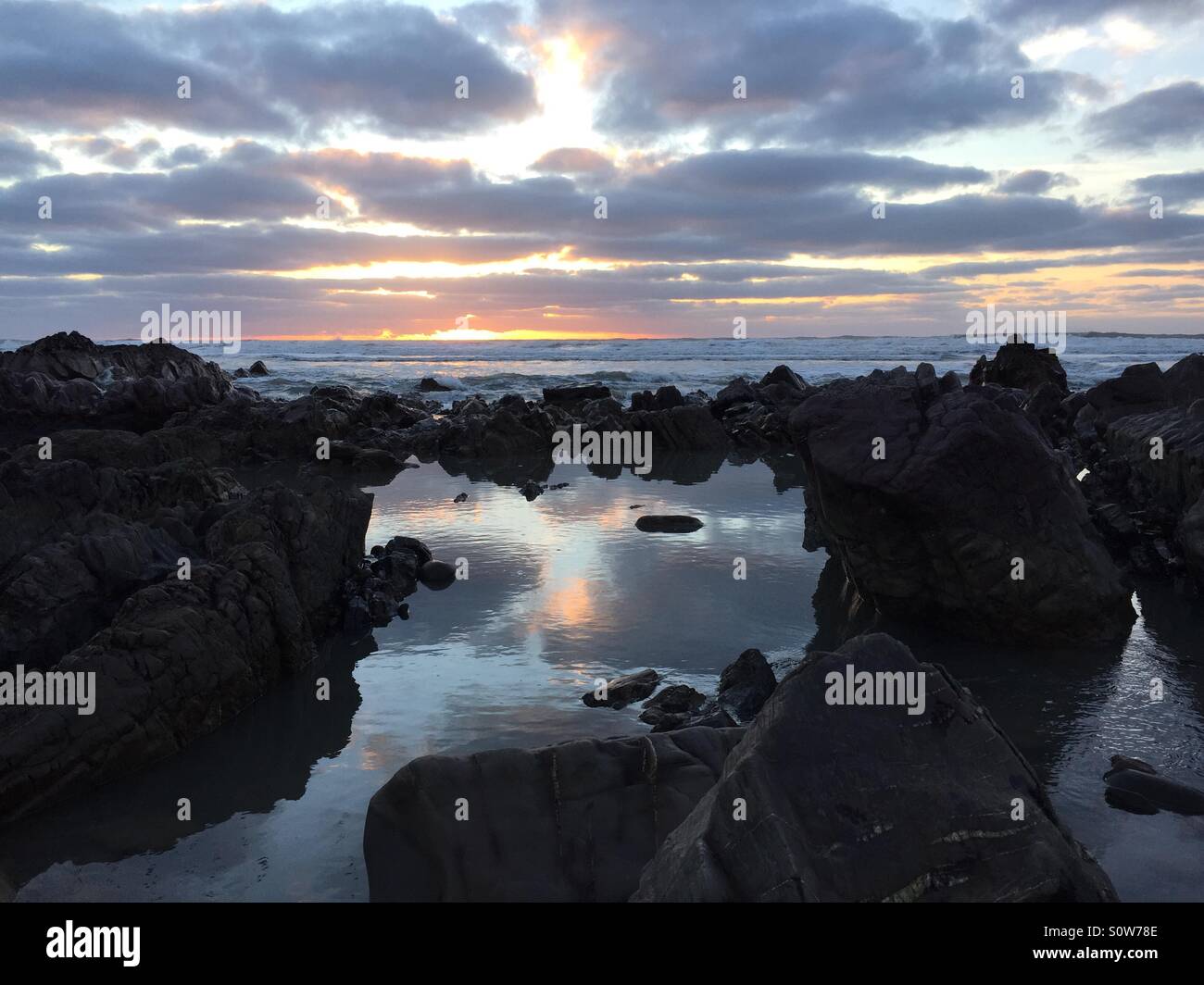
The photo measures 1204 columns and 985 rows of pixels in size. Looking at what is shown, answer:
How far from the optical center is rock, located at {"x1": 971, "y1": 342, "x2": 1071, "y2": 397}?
107 ft

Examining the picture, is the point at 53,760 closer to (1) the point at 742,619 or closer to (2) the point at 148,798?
(2) the point at 148,798

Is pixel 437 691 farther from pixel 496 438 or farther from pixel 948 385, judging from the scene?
pixel 496 438

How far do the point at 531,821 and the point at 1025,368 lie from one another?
105 ft

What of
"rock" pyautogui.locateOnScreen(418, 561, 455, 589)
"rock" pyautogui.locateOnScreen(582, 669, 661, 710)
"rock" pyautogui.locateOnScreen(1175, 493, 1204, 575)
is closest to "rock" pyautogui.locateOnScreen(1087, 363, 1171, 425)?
"rock" pyautogui.locateOnScreen(1175, 493, 1204, 575)

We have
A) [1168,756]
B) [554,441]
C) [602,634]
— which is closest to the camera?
[1168,756]

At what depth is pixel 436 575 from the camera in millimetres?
12898

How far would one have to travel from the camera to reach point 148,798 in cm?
700

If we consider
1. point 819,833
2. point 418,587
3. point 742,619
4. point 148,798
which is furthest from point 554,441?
point 819,833

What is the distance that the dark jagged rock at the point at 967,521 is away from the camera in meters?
10.1

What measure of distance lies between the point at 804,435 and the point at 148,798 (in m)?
8.24

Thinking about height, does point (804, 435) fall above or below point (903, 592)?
above

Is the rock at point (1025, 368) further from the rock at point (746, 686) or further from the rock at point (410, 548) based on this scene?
the rock at point (746, 686)

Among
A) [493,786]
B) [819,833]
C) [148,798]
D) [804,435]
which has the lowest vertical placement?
[148,798]

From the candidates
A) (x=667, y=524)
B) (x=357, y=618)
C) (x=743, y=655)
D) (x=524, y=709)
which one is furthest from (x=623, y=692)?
(x=667, y=524)
